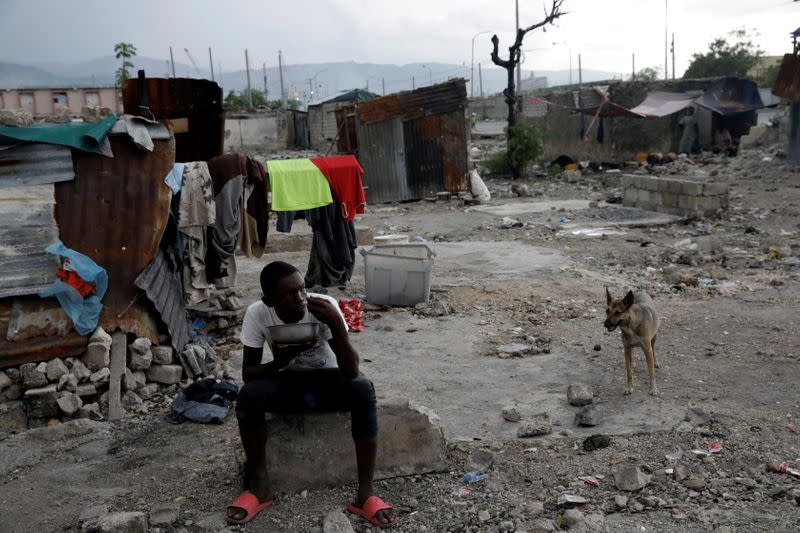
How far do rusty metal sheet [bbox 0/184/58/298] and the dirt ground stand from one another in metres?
1.13

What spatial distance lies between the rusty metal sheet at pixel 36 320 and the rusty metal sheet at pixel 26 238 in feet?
0.33

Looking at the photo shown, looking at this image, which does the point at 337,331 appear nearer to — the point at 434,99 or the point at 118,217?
the point at 118,217

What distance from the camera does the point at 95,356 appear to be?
5340 millimetres

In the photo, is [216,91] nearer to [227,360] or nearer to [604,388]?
[227,360]

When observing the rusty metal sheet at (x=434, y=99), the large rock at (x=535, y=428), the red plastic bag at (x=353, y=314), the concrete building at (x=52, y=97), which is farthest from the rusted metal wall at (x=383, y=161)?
the large rock at (x=535, y=428)

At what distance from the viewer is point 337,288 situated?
863 centimetres

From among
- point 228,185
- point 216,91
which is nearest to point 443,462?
point 228,185

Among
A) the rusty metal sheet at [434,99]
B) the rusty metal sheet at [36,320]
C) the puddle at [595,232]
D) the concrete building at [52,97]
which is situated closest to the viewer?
the rusty metal sheet at [36,320]

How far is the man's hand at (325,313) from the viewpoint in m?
3.29

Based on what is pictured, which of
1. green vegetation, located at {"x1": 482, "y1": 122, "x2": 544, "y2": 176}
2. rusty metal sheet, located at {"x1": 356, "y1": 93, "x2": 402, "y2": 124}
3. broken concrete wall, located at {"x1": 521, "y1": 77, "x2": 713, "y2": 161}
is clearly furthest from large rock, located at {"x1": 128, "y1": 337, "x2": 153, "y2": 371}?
broken concrete wall, located at {"x1": 521, "y1": 77, "x2": 713, "y2": 161}

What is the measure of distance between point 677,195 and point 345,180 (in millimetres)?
7266

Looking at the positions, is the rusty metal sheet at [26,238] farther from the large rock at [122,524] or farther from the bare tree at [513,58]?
the bare tree at [513,58]

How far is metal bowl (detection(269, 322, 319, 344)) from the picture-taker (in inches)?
128

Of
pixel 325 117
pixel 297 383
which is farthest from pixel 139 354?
pixel 325 117
